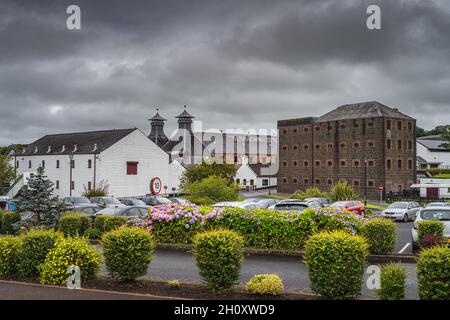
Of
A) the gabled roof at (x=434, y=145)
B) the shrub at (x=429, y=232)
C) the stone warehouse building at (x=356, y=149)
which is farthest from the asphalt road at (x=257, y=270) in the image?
the gabled roof at (x=434, y=145)

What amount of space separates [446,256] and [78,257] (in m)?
7.64

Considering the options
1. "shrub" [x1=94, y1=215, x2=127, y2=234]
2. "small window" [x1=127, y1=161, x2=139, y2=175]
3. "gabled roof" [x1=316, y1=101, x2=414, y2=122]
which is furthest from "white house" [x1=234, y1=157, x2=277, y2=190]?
"shrub" [x1=94, y1=215, x2=127, y2=234]

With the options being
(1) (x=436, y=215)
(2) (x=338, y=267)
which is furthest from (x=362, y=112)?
(2) (x=338, y=267)

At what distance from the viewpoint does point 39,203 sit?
22203mm

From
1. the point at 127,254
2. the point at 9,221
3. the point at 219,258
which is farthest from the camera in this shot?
the point at 9,221

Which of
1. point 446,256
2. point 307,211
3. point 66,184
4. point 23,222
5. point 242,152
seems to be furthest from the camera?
point 242,152

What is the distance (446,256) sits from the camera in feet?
27.2

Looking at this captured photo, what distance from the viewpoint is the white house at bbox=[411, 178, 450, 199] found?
209 ft

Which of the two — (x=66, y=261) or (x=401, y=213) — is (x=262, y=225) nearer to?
(x=66, y=261)

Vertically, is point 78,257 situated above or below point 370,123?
below

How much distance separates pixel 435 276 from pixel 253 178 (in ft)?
285

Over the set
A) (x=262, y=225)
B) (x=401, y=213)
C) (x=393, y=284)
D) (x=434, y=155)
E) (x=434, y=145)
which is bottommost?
(x=401, y=213)
